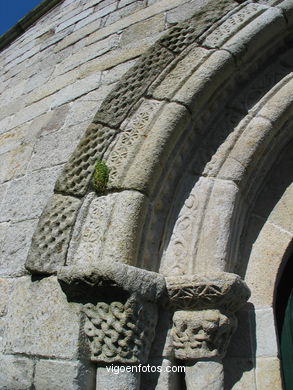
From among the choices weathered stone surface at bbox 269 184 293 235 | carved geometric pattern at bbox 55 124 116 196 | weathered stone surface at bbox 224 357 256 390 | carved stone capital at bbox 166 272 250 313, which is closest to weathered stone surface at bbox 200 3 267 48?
carved geometric pattern at bbox 55 124 116 196

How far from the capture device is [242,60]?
86.8 inches

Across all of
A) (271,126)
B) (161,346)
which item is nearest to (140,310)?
(161,346)

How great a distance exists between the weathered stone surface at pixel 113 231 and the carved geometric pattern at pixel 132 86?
54 centimetres

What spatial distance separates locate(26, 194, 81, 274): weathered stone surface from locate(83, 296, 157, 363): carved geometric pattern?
0.34 meters

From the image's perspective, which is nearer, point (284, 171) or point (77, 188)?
point (77, 188)

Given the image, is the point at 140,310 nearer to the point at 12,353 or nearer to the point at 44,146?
the point at 12,353

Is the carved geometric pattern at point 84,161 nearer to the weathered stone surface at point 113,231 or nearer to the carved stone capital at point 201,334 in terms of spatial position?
the weathered stone surface at point 113,231

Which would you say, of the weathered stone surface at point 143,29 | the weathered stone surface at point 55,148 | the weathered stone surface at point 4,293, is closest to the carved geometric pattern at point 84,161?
the weathered stone surface at point 55,148

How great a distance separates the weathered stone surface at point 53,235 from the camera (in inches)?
73.3

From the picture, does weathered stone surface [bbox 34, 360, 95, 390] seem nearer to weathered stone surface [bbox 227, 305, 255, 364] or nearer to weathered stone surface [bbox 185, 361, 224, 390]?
weathered stone surface [bbox 185, 361, 224, 390]

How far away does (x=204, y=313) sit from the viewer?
5.67 ft

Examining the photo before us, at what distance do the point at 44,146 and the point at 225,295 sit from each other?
1.67 m

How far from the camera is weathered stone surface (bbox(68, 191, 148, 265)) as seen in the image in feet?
5.74

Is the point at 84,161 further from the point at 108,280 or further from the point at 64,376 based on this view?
the point at 64,376
